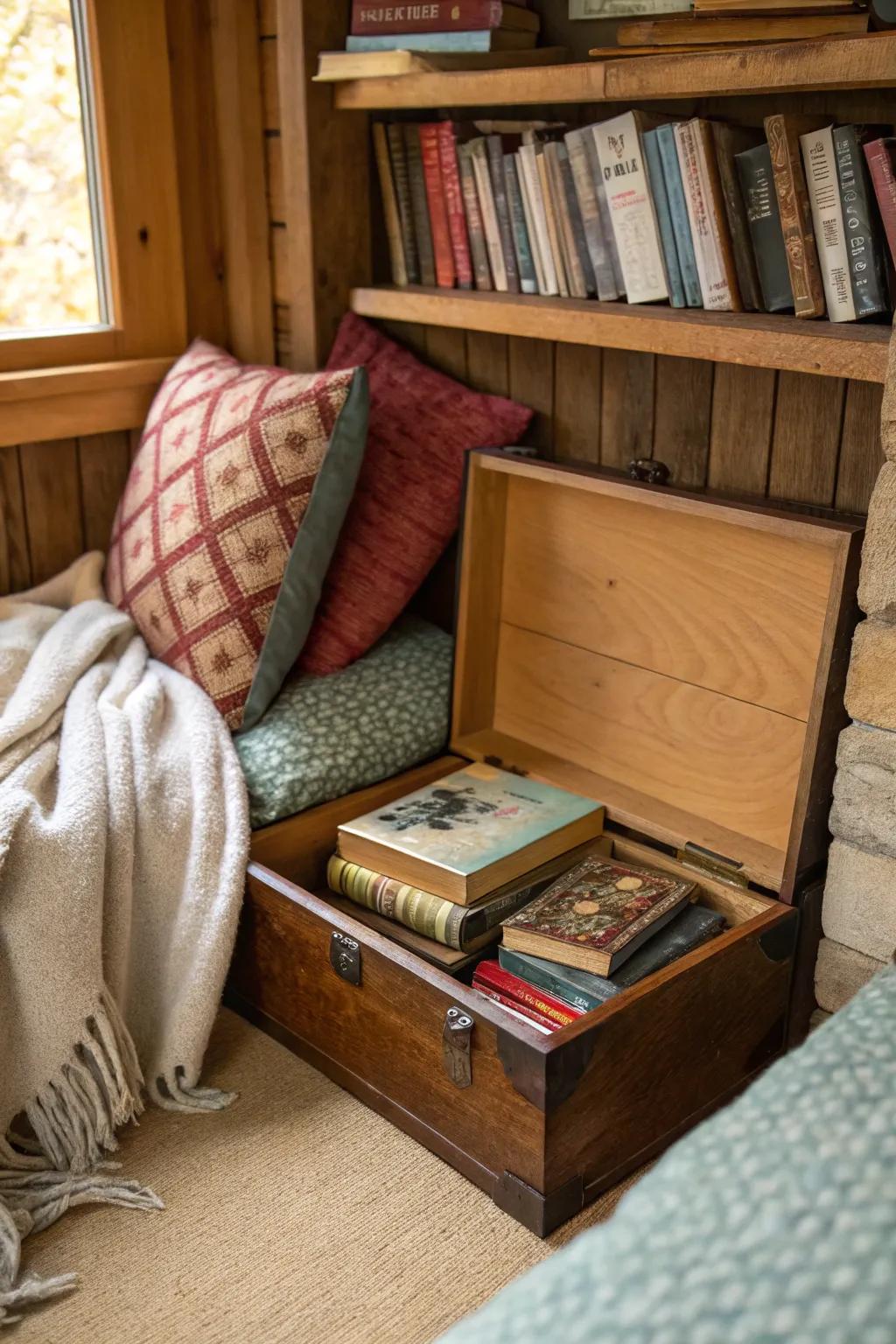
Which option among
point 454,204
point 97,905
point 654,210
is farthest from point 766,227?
point 97,905

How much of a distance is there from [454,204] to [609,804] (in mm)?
903

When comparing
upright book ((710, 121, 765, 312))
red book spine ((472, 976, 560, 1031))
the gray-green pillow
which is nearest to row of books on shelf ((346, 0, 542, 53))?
upright book ((710, 121, 765, 312))

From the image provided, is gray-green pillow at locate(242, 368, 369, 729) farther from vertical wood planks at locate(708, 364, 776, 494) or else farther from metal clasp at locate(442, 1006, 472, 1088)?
metal clasp at locate(442, 1006, 472, 1088)

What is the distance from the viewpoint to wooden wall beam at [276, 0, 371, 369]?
192cm

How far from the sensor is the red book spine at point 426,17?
1710 mm

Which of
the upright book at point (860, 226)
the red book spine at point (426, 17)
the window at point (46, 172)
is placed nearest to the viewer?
the upright book at point (860, 226)

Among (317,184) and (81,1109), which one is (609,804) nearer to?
(81,1109)

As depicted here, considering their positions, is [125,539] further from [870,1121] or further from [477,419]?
[870,1121]

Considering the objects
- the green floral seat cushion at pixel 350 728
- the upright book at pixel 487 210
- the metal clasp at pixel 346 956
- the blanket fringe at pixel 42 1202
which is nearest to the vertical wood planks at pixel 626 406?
the upright book at pixel 487 210

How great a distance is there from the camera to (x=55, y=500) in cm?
→ 207

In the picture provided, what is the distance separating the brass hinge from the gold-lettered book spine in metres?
0.32

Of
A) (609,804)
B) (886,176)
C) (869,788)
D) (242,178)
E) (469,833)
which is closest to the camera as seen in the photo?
(886,176)

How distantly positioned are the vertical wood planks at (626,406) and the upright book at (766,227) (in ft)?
0.74

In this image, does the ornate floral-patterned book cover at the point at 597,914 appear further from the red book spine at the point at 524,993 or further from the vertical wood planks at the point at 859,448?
the vertical wood planks at the point at 859,448
